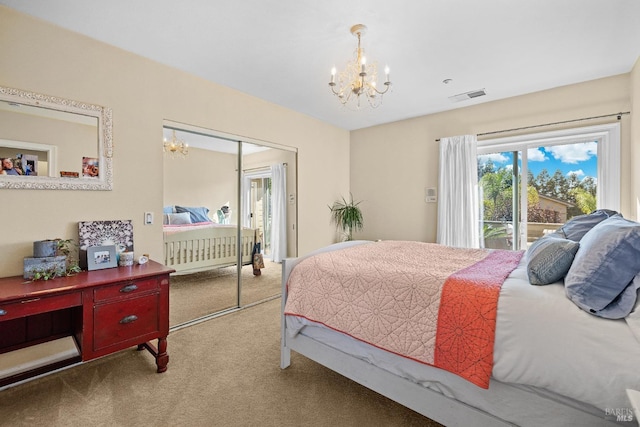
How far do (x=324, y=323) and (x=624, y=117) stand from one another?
3.82 metres

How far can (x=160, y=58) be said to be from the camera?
8.98 feet

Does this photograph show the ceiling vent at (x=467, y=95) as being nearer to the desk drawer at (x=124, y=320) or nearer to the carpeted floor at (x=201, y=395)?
the carpeted floor at (x=201, y=395)

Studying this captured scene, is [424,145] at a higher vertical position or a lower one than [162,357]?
A: higher

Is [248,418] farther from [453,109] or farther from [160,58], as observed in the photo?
[453,109]

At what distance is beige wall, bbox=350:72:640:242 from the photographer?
10.2ft

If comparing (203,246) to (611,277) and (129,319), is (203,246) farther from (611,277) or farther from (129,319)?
(611,277)

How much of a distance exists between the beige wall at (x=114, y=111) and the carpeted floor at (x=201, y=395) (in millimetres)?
909

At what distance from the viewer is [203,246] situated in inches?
129

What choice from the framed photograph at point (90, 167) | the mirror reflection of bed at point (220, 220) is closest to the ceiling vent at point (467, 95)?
the mirror reflection of bed at point (220, 220)

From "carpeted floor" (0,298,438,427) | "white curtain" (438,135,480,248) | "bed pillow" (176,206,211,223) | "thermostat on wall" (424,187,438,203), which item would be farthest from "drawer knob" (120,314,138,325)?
"thermostat on wall" (424,187,438,203)

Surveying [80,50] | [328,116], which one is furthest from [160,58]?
[328,116]

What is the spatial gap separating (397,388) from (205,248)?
2.51 meters

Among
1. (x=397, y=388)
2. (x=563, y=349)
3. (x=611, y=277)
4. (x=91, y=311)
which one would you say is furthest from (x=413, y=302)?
(x=91, y=311)

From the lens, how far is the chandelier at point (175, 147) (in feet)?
9.59
